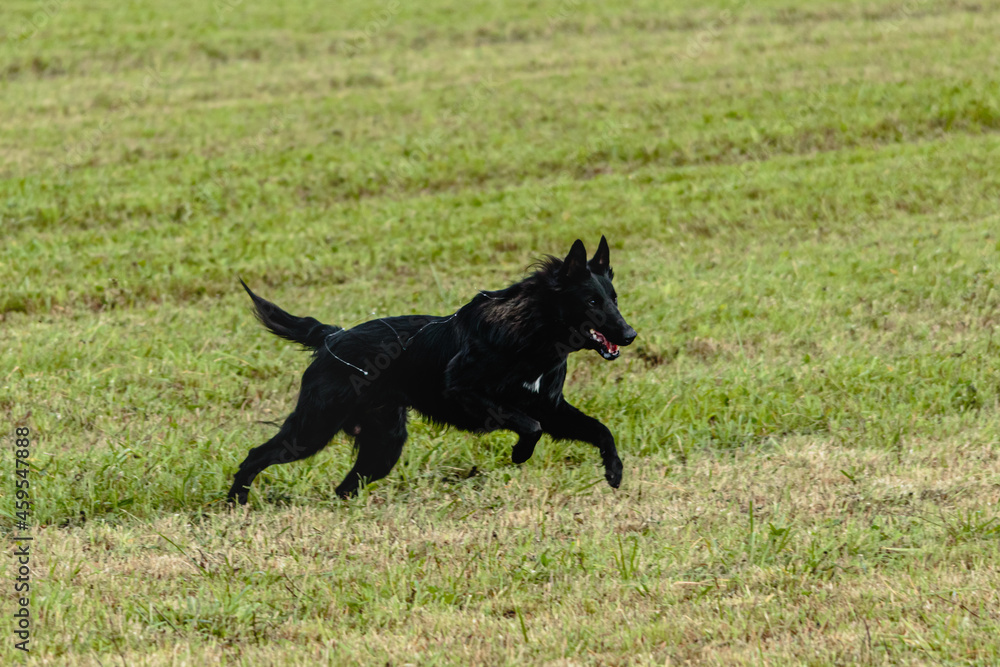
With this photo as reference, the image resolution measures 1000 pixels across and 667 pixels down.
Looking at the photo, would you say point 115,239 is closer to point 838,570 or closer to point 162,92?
point 162,92

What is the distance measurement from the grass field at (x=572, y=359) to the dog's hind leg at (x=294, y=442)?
0.33 m

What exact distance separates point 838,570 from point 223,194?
11.8 m

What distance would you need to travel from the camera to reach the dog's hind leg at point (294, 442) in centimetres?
562

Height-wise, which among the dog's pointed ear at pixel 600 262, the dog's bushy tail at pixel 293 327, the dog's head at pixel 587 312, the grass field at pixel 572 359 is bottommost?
the grass field at pixel 572 359

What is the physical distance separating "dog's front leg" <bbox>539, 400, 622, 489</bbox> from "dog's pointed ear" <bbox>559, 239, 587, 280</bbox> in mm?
796

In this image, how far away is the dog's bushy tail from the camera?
5.82 metres

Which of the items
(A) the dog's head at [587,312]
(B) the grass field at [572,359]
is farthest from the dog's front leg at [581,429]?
(A) the dog's head at [587,312]

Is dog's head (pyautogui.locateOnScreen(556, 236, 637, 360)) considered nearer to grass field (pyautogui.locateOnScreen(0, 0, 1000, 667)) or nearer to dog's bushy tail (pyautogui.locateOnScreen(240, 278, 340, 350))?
grass field (pyautogui.locateOnScreen(0, 0, 1000, 667))

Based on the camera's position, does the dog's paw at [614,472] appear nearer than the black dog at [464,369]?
No

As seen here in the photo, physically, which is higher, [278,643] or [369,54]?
[369,54]

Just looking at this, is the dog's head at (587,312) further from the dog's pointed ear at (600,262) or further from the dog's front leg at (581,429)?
the dog's front leg at (581,429)

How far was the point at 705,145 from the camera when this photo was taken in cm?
1598

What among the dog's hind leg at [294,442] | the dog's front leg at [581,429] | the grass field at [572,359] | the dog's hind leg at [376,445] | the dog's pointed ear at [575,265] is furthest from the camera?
the dog's hind leg at [376,445]

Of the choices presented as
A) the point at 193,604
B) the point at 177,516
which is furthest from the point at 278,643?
the point at 177,516
